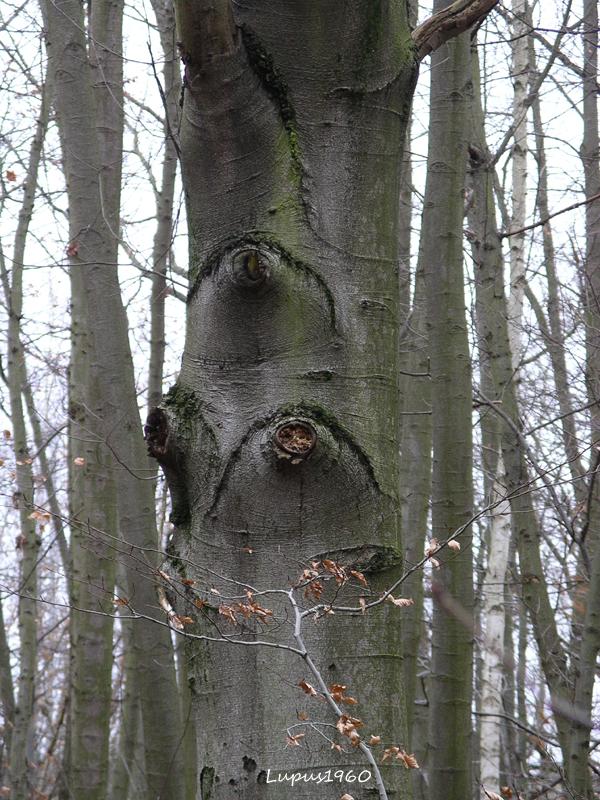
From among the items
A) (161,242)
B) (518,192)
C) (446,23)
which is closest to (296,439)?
(446,23)

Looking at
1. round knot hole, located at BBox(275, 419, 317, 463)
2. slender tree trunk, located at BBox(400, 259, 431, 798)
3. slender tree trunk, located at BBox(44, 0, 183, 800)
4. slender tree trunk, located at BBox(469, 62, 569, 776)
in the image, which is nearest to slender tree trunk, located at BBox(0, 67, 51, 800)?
slender tree trunk, located at BBox(44, 0, 183, 800)

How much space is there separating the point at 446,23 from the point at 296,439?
111 centimetres

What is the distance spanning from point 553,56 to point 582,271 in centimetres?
141

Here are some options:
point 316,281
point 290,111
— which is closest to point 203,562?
point 316,281

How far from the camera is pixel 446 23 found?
6.53 feet

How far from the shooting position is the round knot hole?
1.48 meters

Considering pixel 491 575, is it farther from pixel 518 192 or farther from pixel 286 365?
pixel 286 365

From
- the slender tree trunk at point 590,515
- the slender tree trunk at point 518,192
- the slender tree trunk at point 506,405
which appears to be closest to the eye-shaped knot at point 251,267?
the slender tree trunk at point 590,515

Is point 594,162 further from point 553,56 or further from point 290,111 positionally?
point 290,111

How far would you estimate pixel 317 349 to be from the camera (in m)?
1.57

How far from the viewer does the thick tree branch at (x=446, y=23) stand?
1.96 m

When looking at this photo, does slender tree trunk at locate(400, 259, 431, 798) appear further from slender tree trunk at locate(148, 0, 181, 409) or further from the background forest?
slender tree trunk at locate(148, 0, 181, 409)

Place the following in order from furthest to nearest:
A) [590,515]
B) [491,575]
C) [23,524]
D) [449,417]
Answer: [23,524] < [491,575] < [590,515] < [449,417]

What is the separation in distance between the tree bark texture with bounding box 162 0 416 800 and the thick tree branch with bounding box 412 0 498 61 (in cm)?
22
